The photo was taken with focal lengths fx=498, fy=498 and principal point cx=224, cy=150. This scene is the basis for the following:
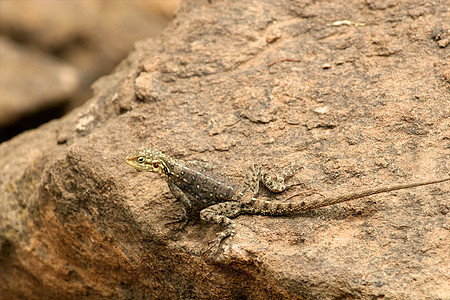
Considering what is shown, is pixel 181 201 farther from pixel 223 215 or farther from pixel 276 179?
pixel 276 179

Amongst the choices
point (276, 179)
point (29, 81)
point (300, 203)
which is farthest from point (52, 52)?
point (300, 203)

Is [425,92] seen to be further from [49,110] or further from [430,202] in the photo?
[49,110]

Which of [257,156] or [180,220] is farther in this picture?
[257,156]

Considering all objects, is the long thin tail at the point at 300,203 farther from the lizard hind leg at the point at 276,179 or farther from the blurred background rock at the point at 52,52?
the blurred background rock at the point at 52,52

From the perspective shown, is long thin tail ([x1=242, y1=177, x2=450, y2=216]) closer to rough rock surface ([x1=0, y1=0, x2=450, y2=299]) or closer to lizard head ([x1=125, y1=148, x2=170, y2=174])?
rough rock surface ([x1=0, y1=0, x2=450, y2=299])

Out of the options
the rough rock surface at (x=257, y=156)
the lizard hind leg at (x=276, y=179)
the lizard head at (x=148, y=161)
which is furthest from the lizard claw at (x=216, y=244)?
the lizard head at (x=148, y=161)

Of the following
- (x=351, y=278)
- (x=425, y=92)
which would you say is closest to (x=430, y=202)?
(x=351, y=278)
